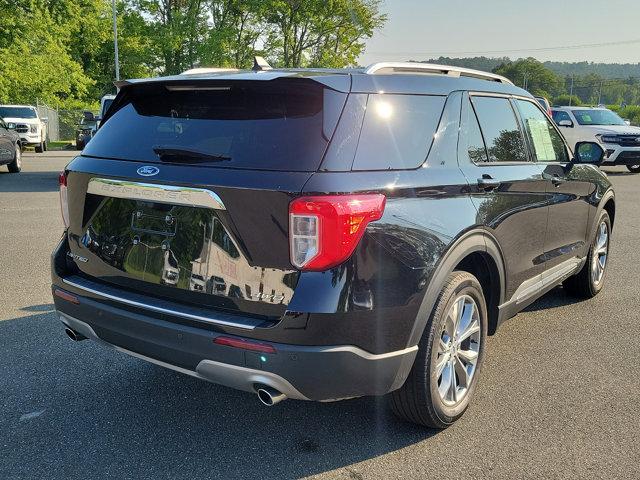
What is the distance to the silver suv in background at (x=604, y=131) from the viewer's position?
1736cm

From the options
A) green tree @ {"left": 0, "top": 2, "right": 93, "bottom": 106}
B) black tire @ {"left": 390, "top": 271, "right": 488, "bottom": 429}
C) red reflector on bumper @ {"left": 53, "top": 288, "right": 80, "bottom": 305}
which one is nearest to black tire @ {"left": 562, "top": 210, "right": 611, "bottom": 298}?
black tire @ {"left": 390, "top": 271, "right": 488, "bottom": 429}

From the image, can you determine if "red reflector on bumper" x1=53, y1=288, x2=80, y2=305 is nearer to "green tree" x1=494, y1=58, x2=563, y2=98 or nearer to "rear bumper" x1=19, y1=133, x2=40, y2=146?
"rear bumper" x1=19, y1=133, x2=40, y2=146

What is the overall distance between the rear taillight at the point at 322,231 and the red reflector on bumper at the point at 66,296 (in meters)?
1.31

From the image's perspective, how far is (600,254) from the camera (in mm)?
5695

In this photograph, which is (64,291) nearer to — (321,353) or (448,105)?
(321,353)

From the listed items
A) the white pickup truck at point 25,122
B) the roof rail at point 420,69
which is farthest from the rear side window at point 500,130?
the white pickup truck at point 25,122

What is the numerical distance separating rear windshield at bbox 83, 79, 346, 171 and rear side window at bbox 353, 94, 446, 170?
0.18 metres

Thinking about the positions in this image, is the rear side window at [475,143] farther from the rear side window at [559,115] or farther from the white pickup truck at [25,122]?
the white pickup truck at [25,122]

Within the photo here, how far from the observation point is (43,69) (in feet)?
88.6

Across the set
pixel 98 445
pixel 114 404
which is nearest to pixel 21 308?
pixel 114 404

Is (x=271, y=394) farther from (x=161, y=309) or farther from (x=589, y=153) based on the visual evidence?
(x=589, y=153)

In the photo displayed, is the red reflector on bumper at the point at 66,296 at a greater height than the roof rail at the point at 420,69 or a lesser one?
lesser

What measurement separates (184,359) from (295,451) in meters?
0.75

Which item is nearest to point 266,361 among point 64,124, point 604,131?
point 604,131
